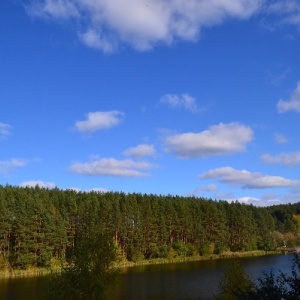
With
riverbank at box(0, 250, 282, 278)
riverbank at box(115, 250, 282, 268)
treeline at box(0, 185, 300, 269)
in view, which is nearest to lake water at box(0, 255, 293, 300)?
riverbank at box(0, 250, 282, 278)

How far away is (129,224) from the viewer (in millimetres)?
141375

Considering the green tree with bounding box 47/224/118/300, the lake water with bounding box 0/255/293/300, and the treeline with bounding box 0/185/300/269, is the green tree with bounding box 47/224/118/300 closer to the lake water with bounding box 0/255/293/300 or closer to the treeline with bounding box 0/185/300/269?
the lake water with bounding box 0/255/293/300

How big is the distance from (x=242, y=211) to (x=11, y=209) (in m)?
112

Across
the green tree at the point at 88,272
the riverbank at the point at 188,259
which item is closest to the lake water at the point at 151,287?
the green tree at the point at 88,272

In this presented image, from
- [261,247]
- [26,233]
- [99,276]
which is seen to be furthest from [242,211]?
[99,276]

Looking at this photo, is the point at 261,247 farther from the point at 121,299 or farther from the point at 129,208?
the point at 121,299

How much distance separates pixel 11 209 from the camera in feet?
367

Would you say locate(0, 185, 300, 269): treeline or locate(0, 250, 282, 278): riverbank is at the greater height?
locate(0, 185, 300, 269): treeline

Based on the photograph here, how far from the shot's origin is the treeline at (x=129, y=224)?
109000mm

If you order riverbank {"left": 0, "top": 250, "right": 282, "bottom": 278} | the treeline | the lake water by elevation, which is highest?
the treeline

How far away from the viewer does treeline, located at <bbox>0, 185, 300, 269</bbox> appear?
10900 cm

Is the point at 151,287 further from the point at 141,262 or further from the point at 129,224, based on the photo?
the point at 129,224

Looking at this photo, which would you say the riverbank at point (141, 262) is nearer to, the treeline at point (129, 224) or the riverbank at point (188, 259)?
the riverbank at point (188, 259)

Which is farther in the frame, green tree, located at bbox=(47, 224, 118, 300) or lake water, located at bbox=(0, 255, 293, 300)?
lake water, located at bbox=(0, 255, 293, 300)
